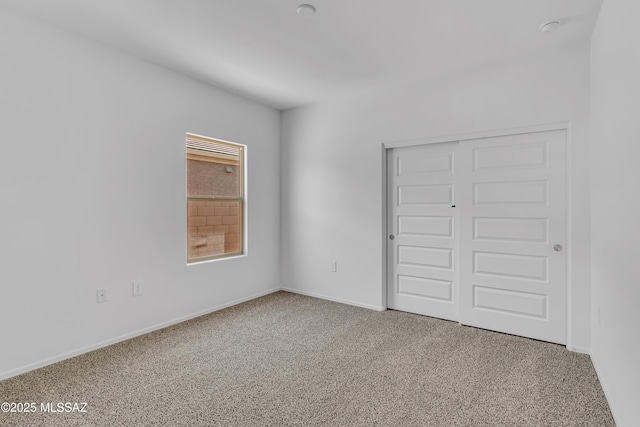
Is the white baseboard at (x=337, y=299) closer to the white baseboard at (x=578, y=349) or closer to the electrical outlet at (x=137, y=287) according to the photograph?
the white baseboard at (x=578, y=349)

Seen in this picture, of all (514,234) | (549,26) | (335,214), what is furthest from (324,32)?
(514,234)

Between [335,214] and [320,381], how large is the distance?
88.7 inches

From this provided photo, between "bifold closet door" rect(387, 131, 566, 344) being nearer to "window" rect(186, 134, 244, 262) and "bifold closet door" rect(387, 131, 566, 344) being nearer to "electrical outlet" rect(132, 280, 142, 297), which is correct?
"window" rect(186, 134, 244, 262)

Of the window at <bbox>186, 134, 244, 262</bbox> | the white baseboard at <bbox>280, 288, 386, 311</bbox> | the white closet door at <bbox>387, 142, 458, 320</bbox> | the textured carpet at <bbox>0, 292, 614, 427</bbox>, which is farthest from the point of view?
the white baseboard at <bbox>280, 288, 386, 311</bbox>

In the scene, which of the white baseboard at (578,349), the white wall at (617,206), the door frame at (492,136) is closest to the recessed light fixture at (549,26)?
the white wall at (617,206)

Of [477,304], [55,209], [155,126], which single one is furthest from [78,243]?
[477,304]

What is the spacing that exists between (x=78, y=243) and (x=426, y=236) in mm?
3263

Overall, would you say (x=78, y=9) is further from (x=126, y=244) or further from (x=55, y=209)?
(x=126, y=244)

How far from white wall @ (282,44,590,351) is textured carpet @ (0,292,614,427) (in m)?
0.77

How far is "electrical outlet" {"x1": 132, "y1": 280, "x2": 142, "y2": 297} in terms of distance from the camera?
3.11m

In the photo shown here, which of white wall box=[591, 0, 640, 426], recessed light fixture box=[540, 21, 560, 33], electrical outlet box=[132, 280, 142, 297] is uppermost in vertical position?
recessed light fixture box=[540, 21, 560, 33]

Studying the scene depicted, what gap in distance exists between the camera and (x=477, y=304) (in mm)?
3320

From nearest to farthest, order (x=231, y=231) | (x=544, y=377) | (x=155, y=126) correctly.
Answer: (x=544, y=377) → (x=155, y=126) → (x=231, y=231)

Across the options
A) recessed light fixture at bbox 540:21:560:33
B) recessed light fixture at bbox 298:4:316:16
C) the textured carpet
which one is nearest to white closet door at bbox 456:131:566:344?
the textured carpet
